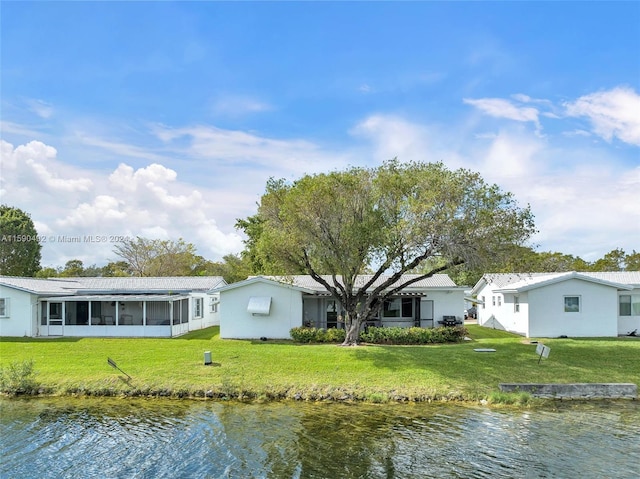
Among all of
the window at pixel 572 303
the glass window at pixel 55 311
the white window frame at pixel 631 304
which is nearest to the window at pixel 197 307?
the glass window at pixel 55 311

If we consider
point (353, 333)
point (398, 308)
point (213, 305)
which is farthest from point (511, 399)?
point (213, 305)

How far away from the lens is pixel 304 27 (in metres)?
16.4

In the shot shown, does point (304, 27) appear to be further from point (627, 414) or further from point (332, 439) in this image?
point (627, 414)

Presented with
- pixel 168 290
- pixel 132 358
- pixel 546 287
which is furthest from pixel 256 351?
pixel 546 287

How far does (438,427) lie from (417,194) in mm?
10240

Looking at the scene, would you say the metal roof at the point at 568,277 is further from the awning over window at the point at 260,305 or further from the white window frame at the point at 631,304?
the awning over window at the point at 260,305

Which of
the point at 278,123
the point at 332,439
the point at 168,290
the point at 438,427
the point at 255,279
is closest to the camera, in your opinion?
the point at 332,439

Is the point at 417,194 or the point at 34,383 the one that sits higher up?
the point at 417,194

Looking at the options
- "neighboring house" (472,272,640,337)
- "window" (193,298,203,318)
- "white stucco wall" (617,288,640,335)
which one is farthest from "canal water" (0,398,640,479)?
"window" (193,298,203,318)

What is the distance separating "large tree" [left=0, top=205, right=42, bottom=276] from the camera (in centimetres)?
4856

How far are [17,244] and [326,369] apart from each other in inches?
1744

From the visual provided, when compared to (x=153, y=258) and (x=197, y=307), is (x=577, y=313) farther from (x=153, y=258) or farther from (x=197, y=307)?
(x=153, y=258)

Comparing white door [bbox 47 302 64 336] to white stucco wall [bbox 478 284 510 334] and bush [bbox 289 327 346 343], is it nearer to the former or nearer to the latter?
bush [bbox 289 327 346 343]

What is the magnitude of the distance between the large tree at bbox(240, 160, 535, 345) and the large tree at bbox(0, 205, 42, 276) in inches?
1518
